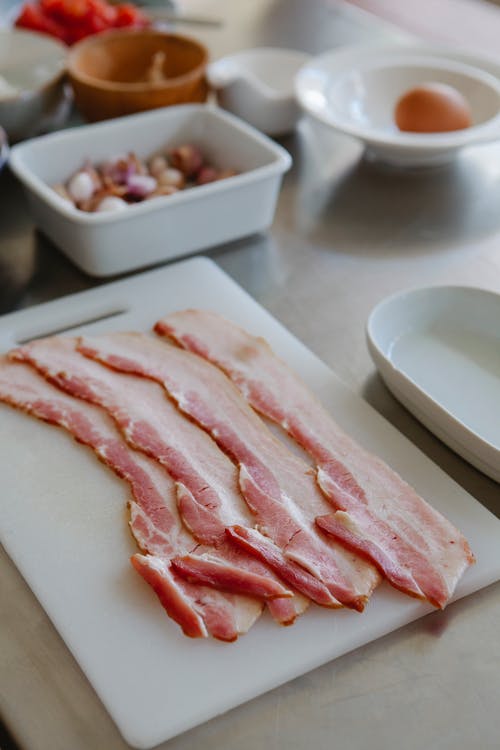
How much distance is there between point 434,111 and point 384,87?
0.72ft

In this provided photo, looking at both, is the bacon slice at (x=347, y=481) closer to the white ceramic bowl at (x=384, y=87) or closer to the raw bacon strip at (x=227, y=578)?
the raw bacon strip at (x=227, y=578)

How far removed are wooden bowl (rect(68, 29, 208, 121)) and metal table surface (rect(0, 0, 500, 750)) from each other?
0.22 meters

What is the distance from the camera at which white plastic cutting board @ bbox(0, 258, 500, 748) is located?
88 centimetres

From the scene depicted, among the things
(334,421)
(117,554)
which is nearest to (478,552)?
(334,421)

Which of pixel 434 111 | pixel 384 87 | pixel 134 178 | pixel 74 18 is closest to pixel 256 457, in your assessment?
pixel 134 178

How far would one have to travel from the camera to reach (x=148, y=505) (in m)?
1.05

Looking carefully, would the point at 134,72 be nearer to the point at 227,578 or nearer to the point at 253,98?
the point at 253,98

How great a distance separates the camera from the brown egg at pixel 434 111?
5.36 feet

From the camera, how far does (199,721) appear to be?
87cm

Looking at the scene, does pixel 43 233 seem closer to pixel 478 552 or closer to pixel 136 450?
pixel 136 450

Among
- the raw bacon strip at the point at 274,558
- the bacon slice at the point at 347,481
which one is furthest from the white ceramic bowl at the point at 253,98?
the raw bacon strip at the point at 274,558

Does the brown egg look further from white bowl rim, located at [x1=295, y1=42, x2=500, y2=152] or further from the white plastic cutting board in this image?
the white plastic cutting board

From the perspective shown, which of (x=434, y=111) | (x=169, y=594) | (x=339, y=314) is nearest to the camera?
(x=169, y=594)

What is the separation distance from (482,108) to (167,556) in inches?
44.5
